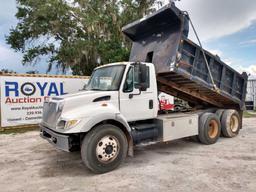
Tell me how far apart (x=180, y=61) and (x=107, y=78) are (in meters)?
1.77

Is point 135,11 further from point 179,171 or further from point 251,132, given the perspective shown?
point 179,171

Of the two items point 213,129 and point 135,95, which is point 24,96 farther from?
point 213,129

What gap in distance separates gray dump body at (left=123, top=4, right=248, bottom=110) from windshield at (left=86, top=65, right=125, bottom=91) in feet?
3.72

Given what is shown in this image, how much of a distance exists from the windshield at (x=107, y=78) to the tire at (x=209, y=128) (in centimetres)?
280

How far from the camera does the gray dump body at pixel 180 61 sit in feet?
17.2

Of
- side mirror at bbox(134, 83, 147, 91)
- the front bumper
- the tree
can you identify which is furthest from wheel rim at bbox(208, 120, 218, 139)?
the tree

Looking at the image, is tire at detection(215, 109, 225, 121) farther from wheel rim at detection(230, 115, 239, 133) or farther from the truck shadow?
the truck shadow

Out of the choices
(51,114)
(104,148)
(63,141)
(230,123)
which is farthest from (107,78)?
(230,123)

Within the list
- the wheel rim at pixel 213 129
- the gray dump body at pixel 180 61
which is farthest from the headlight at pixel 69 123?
the wheel rim at pixel 213 129

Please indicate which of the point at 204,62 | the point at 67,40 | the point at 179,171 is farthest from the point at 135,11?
the point at 179,171

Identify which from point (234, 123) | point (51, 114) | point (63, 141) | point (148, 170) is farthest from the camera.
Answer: point (234, 123)

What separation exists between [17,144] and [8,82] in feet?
10.8

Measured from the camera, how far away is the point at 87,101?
170 inches

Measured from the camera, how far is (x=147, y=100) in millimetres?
5078
